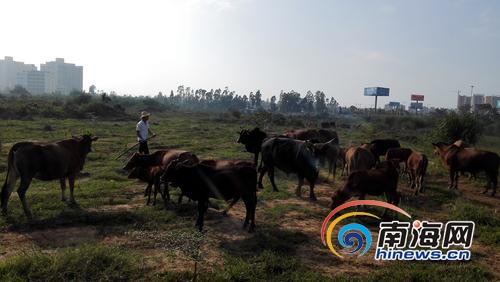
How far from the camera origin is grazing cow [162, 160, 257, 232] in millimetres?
8336

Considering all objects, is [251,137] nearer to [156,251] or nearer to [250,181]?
[250,181]

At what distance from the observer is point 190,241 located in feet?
24.3

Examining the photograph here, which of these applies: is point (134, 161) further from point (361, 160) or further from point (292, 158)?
point (361, 160)

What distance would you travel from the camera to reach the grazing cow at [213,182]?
8.34 meters

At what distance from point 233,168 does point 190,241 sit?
190 centimetres

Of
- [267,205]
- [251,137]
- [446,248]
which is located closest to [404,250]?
[446,248]

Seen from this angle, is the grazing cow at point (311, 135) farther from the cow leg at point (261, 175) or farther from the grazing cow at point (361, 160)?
the cow leg at point (261, 175)

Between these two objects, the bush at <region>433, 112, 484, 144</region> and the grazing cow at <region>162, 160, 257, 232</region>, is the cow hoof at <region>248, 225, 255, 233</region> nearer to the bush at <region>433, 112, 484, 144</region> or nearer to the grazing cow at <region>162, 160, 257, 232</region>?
the grazing cow at <region>162, 160, 257, 232</region>

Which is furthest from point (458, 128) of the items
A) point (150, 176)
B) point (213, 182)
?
point (213, 182)

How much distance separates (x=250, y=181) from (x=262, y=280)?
9.20 feet

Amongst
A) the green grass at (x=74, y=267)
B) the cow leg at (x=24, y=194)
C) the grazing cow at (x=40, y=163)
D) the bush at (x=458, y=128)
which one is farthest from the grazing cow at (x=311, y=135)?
the green grass at (x=74, y=267)

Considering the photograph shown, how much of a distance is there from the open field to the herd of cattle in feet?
1.72

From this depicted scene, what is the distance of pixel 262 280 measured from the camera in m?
6.04

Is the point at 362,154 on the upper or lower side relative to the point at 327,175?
upper
